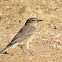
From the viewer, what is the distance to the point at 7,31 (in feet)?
44.1

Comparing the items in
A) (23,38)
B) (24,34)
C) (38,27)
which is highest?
(24,34)

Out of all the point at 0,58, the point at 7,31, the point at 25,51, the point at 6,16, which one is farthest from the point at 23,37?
the point at 6,16

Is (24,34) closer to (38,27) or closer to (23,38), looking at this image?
(23,38)

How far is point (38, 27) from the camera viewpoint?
1399 cm

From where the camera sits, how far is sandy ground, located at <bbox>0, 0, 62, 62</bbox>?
9598mm

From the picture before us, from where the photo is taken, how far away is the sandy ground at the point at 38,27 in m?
9.60

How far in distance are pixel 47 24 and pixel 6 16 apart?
275cm

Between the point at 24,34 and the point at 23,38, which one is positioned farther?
the point at 24,34

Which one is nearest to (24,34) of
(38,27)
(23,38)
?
(23,38)

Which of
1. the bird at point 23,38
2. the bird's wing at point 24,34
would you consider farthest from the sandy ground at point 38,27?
the bird's wing at point 24,34

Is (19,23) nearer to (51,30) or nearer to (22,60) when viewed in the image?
(51,30)

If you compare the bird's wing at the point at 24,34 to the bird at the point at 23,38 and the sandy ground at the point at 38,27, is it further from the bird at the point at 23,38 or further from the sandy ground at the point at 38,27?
the sandy ground at the point at 38,27

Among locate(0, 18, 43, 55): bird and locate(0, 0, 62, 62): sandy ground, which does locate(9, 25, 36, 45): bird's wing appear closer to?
locate(0, 18, 43, 55): bird

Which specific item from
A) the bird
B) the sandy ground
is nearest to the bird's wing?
the bird
